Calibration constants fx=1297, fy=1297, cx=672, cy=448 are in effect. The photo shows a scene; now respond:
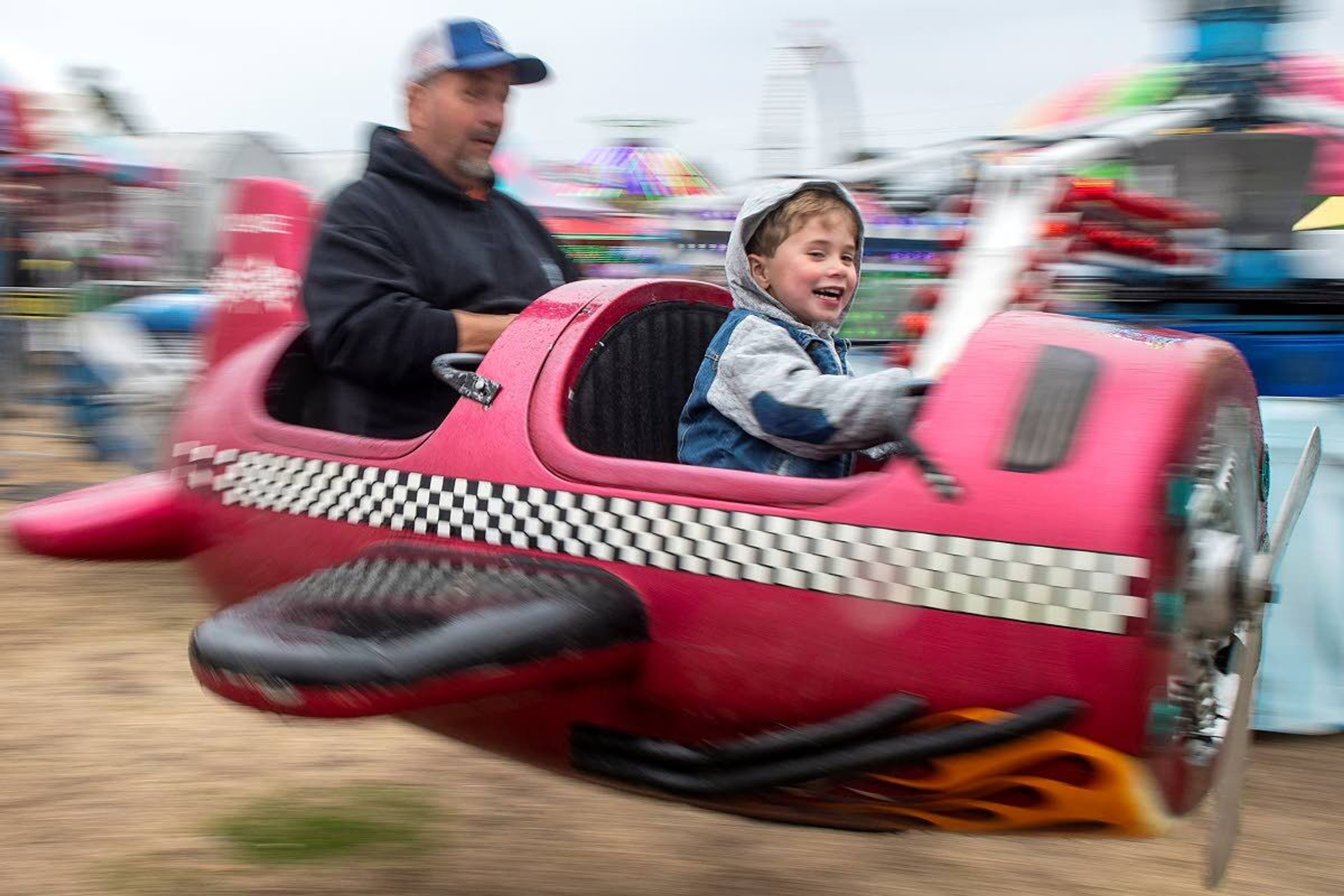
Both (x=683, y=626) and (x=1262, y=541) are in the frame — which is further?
(x=1262, y=541)

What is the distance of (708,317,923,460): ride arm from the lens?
74.9 inches

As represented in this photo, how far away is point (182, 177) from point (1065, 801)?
37.0ft

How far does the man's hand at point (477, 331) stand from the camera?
100 inches

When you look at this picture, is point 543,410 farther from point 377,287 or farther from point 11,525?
point 11,525

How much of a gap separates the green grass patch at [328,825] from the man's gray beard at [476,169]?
4.78 feet

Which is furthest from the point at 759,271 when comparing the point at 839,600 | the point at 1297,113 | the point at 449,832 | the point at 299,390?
the point at 1297,113

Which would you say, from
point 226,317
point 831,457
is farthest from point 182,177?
point 831,457

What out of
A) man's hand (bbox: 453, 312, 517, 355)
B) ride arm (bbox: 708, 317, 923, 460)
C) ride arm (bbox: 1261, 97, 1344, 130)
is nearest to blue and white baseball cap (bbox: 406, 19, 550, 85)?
man's hand (bbox: 453, 312, 517, 355)

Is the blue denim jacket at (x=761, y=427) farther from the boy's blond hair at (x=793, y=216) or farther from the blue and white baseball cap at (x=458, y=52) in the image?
the blue and white baseball cap at (x=458, y=52)

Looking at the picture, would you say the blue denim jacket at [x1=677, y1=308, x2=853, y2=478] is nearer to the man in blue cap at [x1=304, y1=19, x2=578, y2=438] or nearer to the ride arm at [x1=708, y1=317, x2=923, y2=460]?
the ride arm at [x1=708, y1=317, x2=923, y2=460]

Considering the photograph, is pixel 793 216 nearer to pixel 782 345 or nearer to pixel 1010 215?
pixel 782 345

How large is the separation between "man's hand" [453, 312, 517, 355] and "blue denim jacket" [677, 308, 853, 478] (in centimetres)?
49

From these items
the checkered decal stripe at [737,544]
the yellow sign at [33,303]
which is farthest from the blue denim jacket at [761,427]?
the yellow sign at [33,303]

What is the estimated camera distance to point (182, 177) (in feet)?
37.7
